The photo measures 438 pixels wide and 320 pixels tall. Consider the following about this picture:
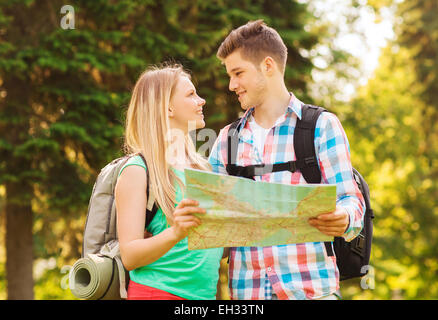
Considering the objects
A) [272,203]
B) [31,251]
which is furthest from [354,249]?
[31,251]

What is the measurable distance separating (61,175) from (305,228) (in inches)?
241

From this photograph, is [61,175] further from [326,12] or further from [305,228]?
[326,12]

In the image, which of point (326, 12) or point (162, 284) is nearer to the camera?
point (162, 284)

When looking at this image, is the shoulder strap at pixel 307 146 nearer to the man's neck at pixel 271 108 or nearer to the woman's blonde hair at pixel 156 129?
the man's neck at pixel 271 108

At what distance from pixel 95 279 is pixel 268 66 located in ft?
4.77

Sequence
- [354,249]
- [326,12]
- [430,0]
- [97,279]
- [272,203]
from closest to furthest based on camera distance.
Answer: [272,203]
[97,279]
[354,249]
[326,12]
[430,0]

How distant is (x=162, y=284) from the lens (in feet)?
7.93

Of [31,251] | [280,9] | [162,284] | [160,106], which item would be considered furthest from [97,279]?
[280,9]

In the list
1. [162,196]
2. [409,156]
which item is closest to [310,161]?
[162,196]

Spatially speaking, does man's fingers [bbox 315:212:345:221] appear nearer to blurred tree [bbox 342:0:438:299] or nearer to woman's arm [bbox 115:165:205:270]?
woman's arm [bbox 115:165:205:270]

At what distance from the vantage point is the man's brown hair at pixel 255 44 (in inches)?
111

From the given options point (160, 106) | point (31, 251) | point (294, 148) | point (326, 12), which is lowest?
point (31, 251)

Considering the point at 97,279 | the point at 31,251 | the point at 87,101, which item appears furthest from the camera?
the point at 31,251

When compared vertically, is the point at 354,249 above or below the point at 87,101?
below
